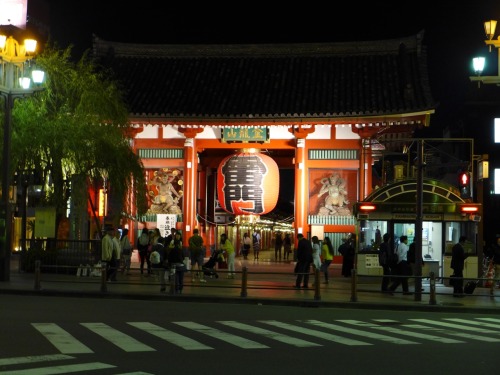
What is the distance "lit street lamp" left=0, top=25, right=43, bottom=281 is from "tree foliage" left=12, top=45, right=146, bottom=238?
9.22 ft

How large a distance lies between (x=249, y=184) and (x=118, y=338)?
Answer: 880 inches

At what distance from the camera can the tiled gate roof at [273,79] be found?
36.5m

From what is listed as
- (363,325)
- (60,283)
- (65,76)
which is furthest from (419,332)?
(65,76)

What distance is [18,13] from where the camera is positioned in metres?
35.4

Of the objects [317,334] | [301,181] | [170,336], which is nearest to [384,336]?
[317,334]

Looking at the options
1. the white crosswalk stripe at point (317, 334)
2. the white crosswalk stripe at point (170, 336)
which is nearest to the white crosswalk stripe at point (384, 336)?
the white crosswalk stripe at point (317, 334)

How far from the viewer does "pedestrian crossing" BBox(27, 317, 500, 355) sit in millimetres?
13469

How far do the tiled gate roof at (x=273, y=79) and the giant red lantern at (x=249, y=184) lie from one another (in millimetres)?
2049

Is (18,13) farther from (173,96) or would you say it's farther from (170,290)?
(170,290)

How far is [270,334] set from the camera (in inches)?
595

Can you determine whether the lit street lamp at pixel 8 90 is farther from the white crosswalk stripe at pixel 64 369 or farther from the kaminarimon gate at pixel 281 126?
the white crosswalk stripe at pixel 64 369

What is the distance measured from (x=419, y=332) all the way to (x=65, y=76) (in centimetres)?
1885

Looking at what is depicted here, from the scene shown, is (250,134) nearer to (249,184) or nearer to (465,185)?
(249,184)

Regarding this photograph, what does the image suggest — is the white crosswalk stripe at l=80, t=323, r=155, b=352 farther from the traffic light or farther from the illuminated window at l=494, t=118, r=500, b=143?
the illuminated window at l=494, t=118, r=500, b=143
